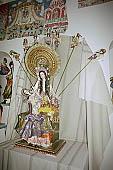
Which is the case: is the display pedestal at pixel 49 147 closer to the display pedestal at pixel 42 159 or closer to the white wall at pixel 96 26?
the display pedestal at pixel 42 159

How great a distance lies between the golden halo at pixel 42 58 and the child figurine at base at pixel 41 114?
0.12 m

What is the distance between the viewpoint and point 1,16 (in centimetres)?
297

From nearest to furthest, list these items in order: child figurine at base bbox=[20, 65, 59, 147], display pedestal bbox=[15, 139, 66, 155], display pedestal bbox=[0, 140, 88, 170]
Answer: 1. display pedestal bbox=[0, 140, 88, 170]
2. display pedestal bbox=[15, 139, 66, 155]
3. child figurine at base bbox=[20, 65, 59, 147]

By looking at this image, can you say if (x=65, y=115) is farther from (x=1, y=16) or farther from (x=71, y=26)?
(x=1, y=16)

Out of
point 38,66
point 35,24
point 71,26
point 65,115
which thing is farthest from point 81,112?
point 35,24

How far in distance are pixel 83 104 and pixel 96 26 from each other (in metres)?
1.31

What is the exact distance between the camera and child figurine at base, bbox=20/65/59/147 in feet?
5.93

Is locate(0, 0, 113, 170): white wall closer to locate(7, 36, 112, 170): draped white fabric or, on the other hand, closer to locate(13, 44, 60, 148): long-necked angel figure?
locate(7, 36, 112, 170): draped white fabric

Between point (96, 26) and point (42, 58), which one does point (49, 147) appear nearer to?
point (42, 58)

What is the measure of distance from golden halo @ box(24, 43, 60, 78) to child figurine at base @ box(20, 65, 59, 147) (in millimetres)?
124

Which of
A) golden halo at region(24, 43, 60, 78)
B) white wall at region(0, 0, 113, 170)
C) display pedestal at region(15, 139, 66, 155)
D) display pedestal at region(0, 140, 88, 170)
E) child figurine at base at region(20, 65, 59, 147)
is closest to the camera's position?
display pedestal at region(0, 140, 88, 170)

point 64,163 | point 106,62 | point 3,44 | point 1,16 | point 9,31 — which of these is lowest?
point 64,163

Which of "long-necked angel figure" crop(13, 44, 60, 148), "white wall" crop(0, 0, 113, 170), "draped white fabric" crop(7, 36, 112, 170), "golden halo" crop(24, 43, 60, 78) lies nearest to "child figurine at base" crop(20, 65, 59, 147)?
"long-necked angel figure" crop(13, 44, 60, 148)

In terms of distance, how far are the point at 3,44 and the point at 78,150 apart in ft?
8.24
